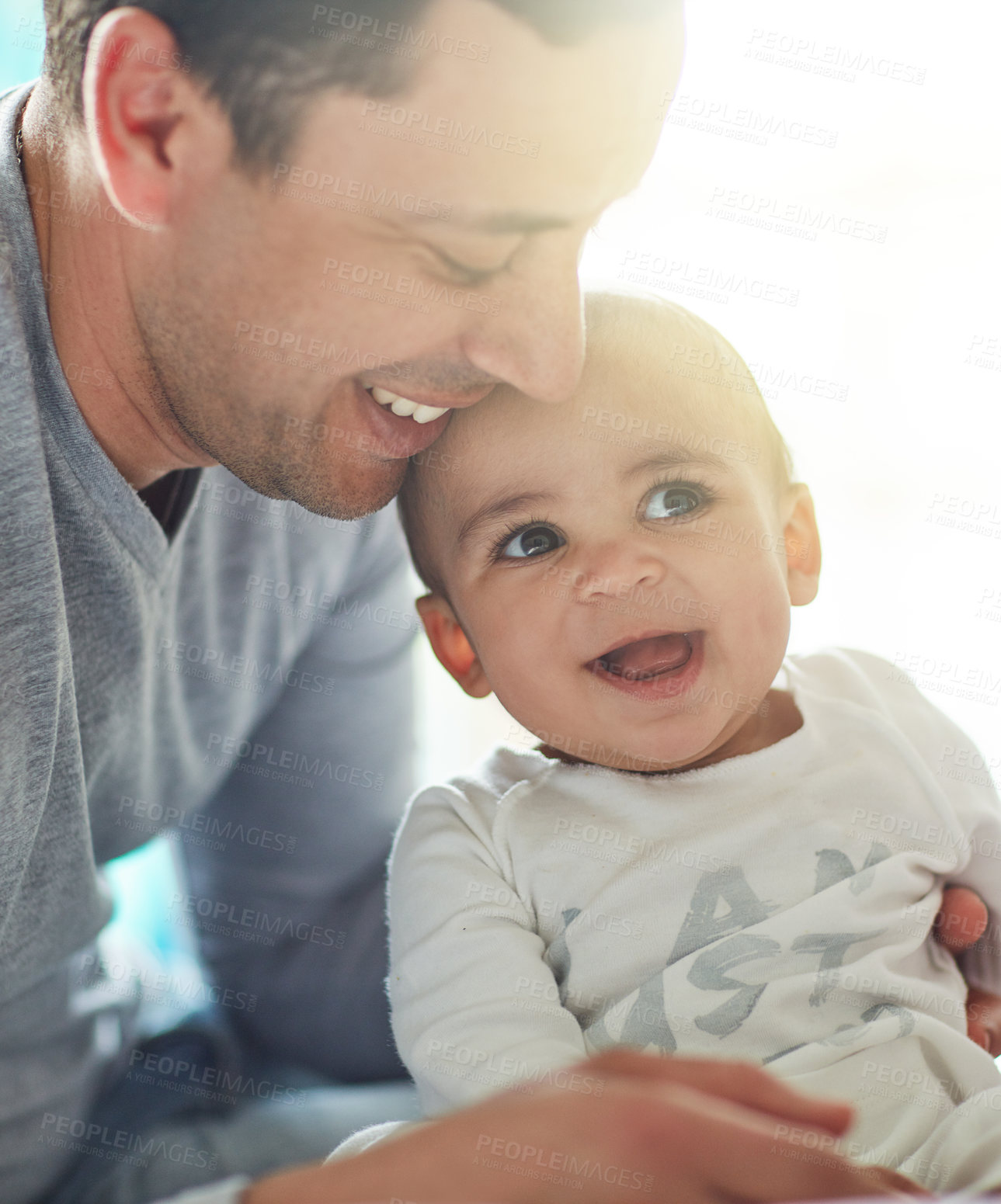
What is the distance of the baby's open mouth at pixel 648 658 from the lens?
0.79 metres

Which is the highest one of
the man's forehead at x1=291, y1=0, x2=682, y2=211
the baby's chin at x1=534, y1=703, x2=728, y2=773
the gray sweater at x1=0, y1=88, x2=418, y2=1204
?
the man's forehead at x1=291, y1=0, x2=682, y2=211

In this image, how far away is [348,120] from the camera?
731mm

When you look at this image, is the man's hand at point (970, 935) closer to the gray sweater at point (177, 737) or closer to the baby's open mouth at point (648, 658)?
the baby's open mouth at point (648, 658)

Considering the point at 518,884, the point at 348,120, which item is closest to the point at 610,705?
the point at 518,884

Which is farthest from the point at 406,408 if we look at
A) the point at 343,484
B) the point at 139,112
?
the point at 139,112

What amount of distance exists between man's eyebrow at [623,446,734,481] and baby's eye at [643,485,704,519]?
0.02 m

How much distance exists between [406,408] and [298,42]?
278mm

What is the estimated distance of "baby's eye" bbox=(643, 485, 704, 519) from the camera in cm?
79

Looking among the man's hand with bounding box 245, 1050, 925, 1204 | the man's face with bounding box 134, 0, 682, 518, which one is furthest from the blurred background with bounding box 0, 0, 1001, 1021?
the man's hand with bounding box 245, 1050, 925, 1204

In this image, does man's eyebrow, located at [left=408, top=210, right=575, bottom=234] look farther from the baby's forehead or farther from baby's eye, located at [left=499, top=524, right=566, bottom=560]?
baby's eye, located at [left=499, top=524, right=566, bottom=560]

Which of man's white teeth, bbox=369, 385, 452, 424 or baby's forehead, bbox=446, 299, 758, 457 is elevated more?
baby's forehead, bbox=446, 299, 758, 457

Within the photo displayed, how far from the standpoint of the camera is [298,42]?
2.37ft

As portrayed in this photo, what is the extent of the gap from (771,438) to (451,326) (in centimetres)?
31

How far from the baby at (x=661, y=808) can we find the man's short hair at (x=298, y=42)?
22cm
